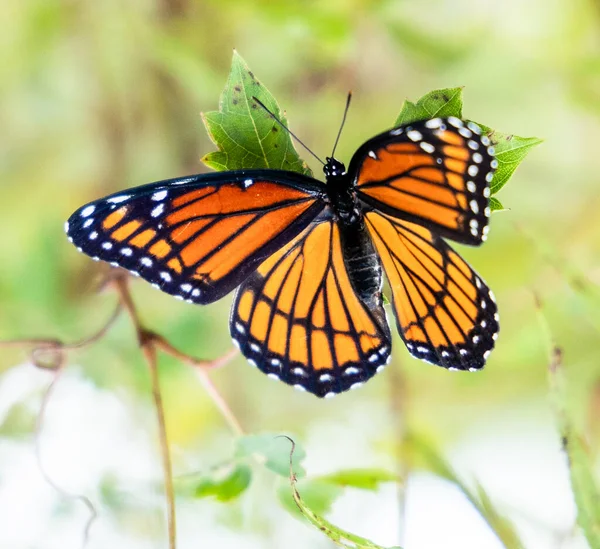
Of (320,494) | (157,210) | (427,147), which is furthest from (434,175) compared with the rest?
(320,494)

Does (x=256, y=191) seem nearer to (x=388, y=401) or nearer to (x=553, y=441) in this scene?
(x=388, y=401)

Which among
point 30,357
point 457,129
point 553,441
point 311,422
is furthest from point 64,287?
point 553,441

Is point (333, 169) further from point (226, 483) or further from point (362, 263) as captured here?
point (226, 483)

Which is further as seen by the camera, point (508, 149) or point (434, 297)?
point (434, 297)

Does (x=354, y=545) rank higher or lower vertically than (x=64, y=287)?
lower

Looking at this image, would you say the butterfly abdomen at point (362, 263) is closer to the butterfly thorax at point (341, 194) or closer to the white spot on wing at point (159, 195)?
the butterfly thorax at point (341, 194)

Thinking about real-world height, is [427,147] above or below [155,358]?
above

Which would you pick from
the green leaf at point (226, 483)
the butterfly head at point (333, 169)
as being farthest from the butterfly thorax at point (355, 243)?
the green leaf at point (226, 483)
